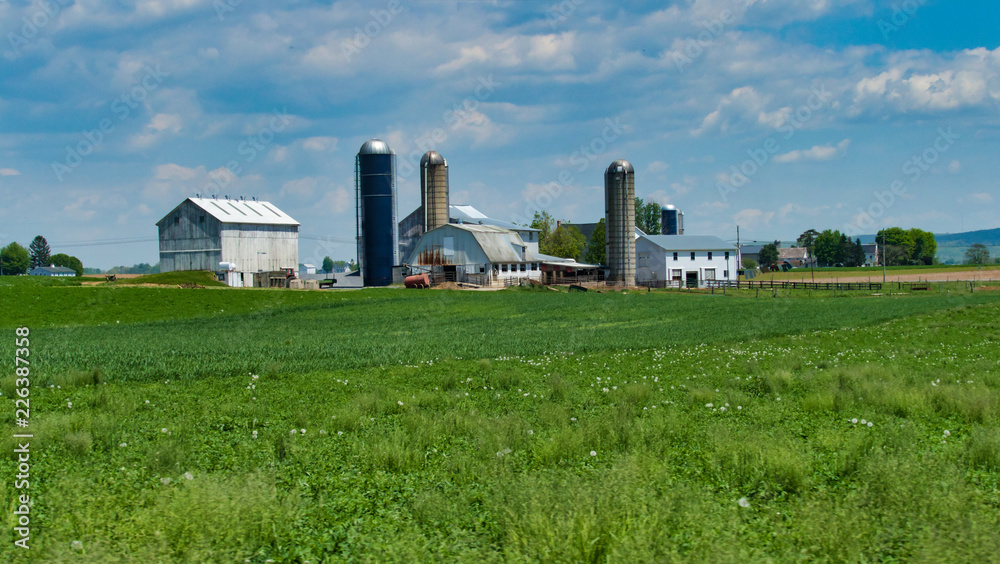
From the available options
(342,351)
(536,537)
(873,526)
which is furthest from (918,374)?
(342,351)

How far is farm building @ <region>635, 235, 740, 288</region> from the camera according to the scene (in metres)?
85.7

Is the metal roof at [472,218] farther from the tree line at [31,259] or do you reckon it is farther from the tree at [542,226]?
the tree line at [31,259]

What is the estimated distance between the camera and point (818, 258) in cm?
18112

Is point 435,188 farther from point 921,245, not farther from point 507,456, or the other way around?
point 921,245

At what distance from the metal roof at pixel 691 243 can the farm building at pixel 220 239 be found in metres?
45.8

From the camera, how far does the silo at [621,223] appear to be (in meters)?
80.7

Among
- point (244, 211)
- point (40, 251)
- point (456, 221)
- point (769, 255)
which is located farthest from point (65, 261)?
point (769, 255)

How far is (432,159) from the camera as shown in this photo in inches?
3238

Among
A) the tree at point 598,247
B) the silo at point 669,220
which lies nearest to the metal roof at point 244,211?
the tree at point 598,247

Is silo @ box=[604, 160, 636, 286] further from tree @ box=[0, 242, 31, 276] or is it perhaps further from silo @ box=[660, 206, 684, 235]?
tree @ box=[0, 242, 31, 276]

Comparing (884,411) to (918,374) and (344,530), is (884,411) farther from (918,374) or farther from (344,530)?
(344,530)

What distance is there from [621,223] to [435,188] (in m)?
21.9

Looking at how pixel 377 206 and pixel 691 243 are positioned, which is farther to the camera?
pixel 691 243

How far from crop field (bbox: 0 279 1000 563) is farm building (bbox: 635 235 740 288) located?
64.3 m
